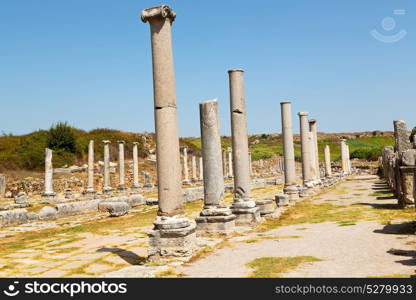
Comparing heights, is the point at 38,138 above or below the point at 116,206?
above

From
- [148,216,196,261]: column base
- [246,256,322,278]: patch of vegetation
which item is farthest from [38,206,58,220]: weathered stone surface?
[246,256,322,278]: patch of vegetation

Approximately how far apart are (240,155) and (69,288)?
24.3 feet

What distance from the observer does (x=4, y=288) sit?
5410mm

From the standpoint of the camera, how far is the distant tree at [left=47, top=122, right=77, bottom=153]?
47062 mm

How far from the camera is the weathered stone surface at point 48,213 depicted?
16697 millimetres

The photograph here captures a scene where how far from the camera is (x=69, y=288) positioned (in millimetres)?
5270

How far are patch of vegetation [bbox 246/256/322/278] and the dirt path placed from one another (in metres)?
0.13

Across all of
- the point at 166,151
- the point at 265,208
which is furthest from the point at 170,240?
the point at 265,208

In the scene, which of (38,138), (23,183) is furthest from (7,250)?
(38,138)

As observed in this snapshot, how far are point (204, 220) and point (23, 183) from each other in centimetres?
2922

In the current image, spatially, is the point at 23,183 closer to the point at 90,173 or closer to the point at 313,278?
Answer: the point at 90,173

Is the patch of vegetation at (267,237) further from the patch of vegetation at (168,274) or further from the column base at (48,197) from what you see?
the column base at (48,197)

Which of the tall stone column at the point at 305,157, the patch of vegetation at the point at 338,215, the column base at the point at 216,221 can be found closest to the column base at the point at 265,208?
the patch of vegetation at the point at 338,215

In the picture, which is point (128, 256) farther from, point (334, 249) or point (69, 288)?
point (334, 249)
